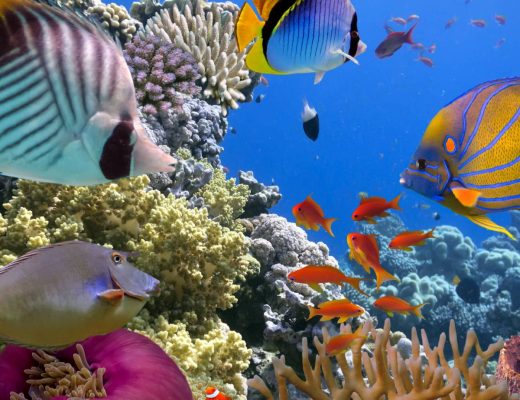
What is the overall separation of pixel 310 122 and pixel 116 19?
12.1 ft

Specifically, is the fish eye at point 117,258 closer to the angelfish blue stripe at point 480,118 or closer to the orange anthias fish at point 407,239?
the angelfish blue stripe at point 480,118

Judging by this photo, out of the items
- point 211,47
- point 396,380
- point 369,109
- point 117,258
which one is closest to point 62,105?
point 117,258

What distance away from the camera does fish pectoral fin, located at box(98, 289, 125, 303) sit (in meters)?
1.23

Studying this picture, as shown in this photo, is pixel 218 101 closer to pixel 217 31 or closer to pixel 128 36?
pixel 217 31

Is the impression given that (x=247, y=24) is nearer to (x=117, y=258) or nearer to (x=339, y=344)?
(x=117, y=258)

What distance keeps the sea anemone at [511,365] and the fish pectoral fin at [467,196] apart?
14.8 ft

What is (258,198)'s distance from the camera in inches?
273

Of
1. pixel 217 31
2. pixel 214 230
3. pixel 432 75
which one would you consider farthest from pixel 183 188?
pixel 432 75

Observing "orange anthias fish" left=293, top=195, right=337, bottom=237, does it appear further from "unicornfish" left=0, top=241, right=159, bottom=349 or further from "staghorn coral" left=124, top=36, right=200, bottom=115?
"unicornfish" left=0, top=241, right=159, bottom=349

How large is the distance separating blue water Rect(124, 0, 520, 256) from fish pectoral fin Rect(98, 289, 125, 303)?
78.8m

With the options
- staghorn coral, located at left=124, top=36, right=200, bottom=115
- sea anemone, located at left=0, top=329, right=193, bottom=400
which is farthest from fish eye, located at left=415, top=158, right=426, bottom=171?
staghorn coral, located at left=124, top=36, right=200, bottom=115

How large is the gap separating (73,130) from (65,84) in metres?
0.10

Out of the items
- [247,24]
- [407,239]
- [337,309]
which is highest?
[247,24]

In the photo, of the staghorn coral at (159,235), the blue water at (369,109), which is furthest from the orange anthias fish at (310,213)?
the blue water at (369,109)
